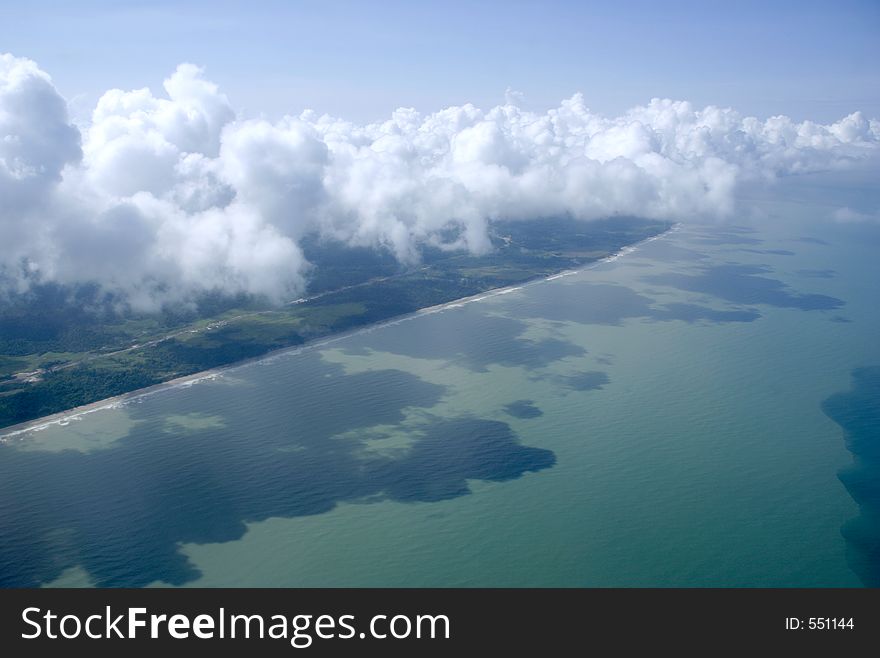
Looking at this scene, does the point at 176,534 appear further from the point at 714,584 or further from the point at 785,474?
the point at 785,474

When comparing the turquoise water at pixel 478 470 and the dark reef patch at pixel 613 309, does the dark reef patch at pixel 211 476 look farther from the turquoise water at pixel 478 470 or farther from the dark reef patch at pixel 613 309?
the dark reef patch at pixel 613 309

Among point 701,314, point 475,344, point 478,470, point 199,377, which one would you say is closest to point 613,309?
point 701,314

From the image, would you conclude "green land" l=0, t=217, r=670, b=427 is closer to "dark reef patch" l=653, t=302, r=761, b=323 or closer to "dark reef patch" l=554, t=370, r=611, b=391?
"dark reef patch" l=653, t=302, r=761, b=323

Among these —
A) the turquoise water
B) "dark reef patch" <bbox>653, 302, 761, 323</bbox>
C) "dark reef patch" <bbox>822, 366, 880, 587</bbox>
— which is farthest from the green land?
"dark reef patch" <bbox>822, 366, 880, 587</bbox>

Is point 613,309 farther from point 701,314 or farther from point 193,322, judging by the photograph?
point 193,322

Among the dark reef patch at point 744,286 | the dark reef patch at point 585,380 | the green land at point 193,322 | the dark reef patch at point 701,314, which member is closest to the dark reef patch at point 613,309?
the dark reef patch at point 701,314

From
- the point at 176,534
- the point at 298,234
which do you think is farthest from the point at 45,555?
the point at 298,234
